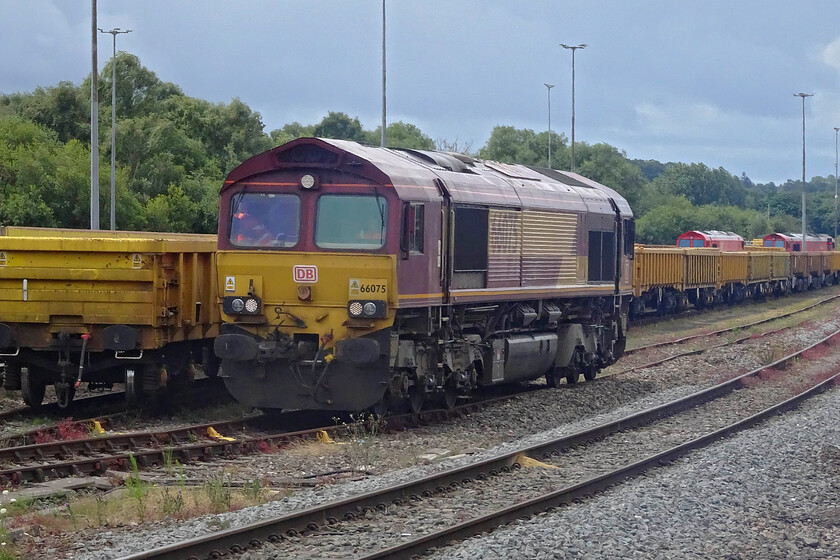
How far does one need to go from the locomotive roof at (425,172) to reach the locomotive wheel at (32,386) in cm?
357

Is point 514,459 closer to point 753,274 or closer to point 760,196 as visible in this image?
point 753,274

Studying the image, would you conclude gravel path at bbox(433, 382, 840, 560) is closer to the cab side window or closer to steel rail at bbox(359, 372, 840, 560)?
steel rail at bbox(359, 372, 840, 560)

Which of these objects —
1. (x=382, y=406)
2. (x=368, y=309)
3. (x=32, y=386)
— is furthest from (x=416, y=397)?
(x=32, y=386)

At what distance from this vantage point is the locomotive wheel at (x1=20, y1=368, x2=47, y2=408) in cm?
1491

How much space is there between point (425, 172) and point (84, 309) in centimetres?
458

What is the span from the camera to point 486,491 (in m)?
10.7

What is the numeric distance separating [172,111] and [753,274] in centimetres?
2503

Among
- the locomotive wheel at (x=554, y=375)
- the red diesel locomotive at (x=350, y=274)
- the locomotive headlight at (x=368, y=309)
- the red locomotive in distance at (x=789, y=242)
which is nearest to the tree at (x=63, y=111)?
the locomotive wheel at (x=554, y=375)

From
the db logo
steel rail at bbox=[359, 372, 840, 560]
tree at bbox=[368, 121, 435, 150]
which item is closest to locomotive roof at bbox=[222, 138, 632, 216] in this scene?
the db logo

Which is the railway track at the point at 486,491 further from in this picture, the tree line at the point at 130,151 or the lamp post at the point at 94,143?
the tree line at the point at 130,151

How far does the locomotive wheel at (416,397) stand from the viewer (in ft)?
49.1

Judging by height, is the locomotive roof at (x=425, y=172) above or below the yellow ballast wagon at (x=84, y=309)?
above

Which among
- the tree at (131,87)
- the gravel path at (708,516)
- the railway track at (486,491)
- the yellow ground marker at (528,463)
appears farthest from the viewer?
the tree at (131,87)

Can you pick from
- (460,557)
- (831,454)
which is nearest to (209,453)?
(460,557)
